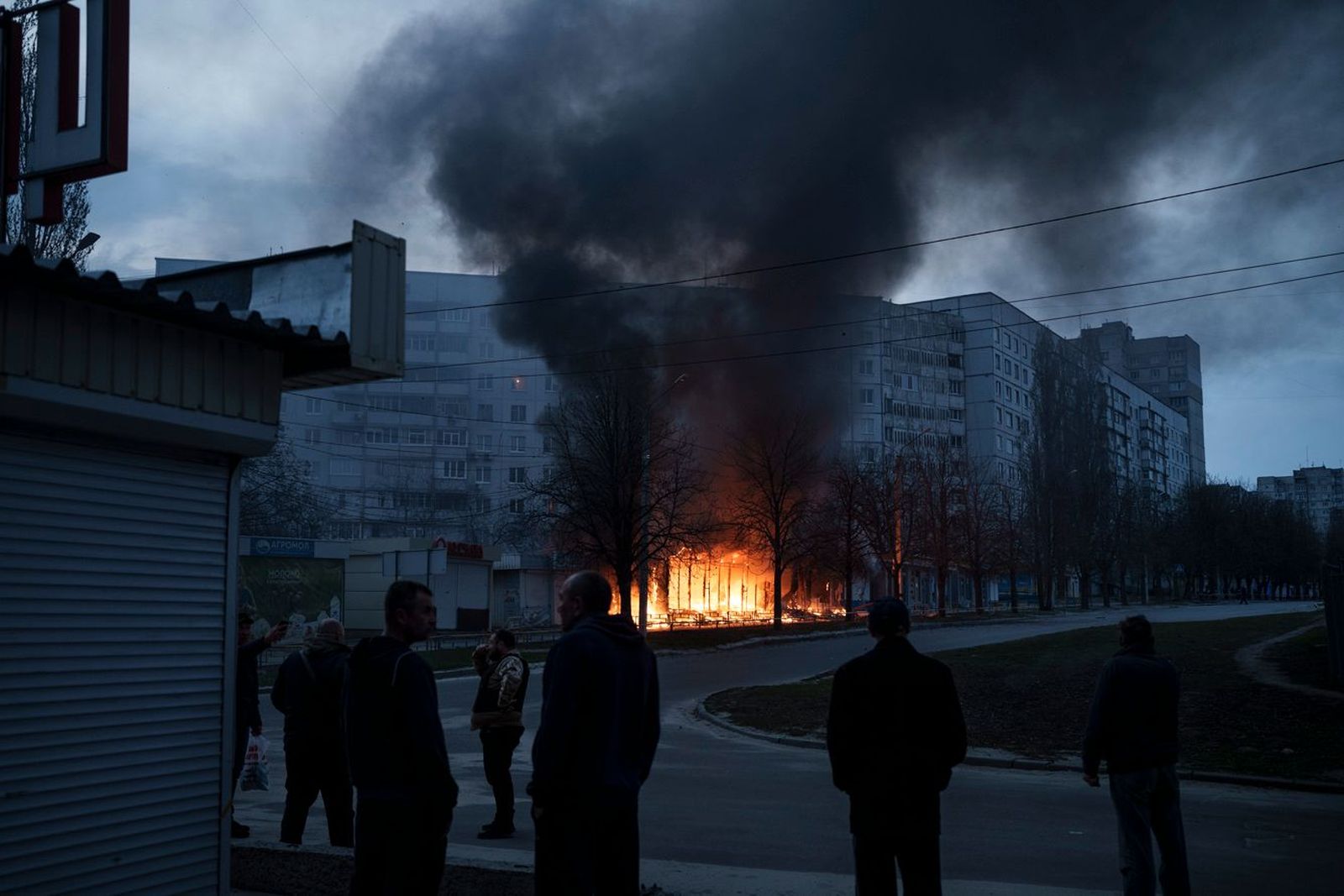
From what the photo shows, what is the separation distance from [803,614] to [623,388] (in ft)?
92.0

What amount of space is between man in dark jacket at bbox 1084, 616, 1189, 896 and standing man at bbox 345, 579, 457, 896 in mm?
3247

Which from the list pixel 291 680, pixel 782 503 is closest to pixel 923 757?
pixel 291 680

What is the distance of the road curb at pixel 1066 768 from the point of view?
444 inches

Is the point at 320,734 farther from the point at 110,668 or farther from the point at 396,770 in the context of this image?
the point at 396,770

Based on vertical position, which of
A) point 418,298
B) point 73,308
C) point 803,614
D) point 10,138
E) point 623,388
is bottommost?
point 803,614

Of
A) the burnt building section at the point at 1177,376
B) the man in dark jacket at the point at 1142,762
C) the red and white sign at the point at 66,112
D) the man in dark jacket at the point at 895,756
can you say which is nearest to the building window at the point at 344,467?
the red and white sign at the point at 66,112

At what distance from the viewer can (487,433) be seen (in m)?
82.8

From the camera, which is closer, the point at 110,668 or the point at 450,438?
the point at 110,668

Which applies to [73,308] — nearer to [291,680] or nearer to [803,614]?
[291,680]

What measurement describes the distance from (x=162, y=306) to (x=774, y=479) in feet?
153

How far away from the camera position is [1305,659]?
867 inches

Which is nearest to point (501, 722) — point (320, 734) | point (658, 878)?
point (320, 734)

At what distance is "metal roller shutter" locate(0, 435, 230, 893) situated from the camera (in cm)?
482

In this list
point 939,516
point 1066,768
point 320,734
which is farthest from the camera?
point 939,516
